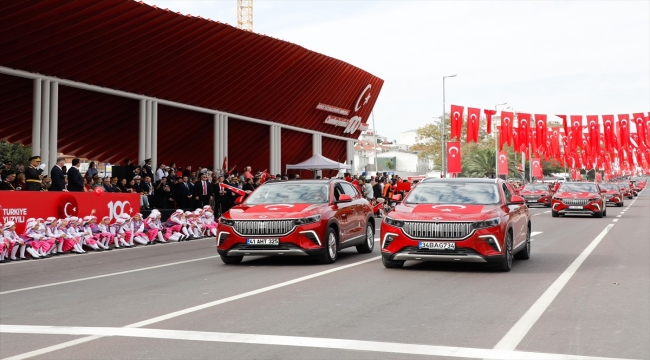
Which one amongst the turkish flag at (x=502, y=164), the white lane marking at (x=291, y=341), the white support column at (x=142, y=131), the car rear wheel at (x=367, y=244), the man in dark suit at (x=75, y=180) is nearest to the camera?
the white lane marking at (x=291, y=341)

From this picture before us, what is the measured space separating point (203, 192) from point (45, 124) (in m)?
5.74

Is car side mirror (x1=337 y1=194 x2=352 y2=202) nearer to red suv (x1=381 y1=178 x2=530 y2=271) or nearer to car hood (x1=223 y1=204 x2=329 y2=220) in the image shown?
car hood (x1=223 y1=204 x2=329 y2=220)

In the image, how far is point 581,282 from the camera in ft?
37.5

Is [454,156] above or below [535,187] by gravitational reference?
above

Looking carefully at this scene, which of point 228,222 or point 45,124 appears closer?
point 228,222

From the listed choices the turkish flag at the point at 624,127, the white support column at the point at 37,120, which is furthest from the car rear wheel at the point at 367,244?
the turkish flag at the point at 624,127

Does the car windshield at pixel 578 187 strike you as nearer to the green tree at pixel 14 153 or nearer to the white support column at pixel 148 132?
the white support column at pixel 148 132

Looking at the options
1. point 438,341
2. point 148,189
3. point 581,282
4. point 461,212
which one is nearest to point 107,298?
point 438,341

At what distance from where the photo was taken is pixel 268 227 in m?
13.4

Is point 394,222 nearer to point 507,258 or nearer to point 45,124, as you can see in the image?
point 507,258

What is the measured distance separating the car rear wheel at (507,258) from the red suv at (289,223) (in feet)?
10.1

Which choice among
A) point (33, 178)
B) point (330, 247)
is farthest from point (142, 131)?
point (330, 247)

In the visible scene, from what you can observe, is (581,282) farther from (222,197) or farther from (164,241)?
(222,197)

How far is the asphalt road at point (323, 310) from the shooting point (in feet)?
21.8
